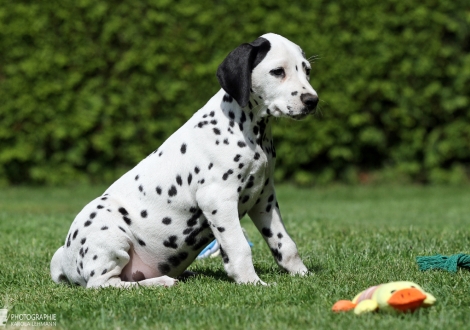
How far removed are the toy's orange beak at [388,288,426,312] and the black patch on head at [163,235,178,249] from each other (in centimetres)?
189

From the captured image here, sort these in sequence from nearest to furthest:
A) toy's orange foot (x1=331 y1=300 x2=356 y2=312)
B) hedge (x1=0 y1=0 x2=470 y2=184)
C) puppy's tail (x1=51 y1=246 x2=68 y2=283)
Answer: toy's orange foot (x1=331 y1=300 x2=356 y2=312), puppy's tail (x1=51 y1=246 x2=68 y2=283), hedge (x1=0 y1=0 x2=470 y2=184)

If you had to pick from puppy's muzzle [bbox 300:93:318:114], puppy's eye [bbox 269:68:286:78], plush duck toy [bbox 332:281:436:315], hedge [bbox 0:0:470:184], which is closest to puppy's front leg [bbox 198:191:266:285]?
puppy's muzzle [bbox 300:93:318:114]

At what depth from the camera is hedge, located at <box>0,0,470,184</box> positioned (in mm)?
13320

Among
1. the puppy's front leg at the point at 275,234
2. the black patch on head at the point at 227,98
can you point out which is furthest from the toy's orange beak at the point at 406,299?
the black patch on head at the point at 227,98

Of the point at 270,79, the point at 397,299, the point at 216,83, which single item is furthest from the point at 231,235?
the point at 216,83

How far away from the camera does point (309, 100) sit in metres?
5.21

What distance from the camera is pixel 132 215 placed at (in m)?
5.57

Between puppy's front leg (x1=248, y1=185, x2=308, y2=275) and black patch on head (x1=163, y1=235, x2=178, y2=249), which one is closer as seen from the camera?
black patch on head (x1=163, y1=235, x2=178, y2=249)

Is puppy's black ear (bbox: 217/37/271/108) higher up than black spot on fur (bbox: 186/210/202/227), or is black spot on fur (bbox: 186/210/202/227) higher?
puppy's black ear (bbox: 217/37/271/108)

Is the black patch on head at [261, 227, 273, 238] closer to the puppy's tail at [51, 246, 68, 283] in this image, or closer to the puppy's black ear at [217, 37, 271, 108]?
the puppy's black ear at [217, 37, 271, 108]

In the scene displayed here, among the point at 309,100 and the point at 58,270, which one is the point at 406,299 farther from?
the point at 58,270

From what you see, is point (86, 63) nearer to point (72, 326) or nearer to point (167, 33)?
point (167, 33)

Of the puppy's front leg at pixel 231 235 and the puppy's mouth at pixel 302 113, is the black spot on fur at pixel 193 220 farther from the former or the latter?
the puppy's mouth at pixel 302 113

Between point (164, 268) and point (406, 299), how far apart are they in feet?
6.94
